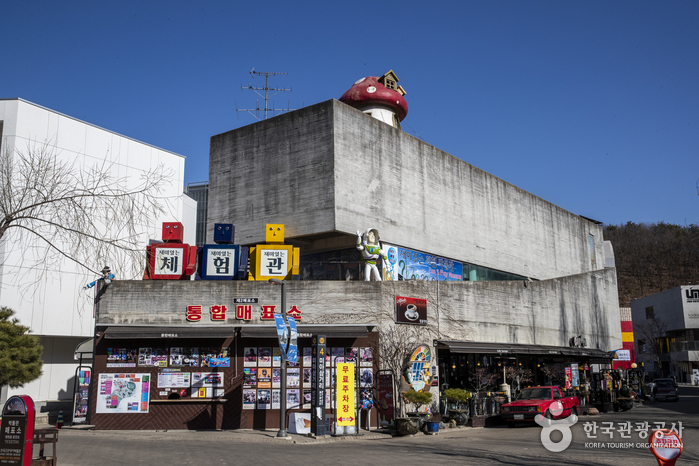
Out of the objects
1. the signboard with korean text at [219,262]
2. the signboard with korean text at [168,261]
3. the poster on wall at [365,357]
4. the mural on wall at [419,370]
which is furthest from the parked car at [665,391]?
the signboard with korean text at [168,261]

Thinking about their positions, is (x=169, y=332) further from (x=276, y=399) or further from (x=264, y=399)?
(x=276, y=399)

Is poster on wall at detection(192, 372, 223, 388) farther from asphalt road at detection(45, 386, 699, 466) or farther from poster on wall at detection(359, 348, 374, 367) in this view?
poster on wall at detection(359, 348, 374, 367)

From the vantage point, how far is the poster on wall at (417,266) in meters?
29.4

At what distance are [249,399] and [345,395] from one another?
3822 millimetres

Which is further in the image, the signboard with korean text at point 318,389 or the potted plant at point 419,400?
the potted plant at point 419,400

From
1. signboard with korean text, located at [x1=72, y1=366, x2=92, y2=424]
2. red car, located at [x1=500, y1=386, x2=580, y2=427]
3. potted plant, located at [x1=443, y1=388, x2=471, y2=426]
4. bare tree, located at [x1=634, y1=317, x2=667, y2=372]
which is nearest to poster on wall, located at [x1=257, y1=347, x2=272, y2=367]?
signboard with korean text, located at [x1=72, y1=366, x2=92, y2=424]

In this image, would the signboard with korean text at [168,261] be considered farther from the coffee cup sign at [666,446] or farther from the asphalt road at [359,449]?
the coffee cup sign at [666,446]

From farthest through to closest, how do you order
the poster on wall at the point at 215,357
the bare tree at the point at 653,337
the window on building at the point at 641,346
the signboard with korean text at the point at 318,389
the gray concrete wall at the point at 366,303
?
the window on building at the point at 641,346 → the bare tree at the point at 653,337 → the gray concrete wall at the point at 366,303 → the poster on wall at the point at 215,357 → the signboard with korean text at the point at 318,389

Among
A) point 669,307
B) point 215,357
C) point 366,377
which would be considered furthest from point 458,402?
point 669,307

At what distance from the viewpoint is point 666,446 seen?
29.7ft

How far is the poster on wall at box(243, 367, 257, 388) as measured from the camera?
20.6 metres

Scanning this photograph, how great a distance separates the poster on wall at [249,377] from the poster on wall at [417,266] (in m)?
8.81

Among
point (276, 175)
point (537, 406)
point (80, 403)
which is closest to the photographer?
point (537, 406)

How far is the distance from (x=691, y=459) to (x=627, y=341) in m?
43.2
